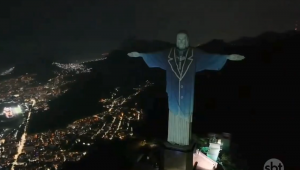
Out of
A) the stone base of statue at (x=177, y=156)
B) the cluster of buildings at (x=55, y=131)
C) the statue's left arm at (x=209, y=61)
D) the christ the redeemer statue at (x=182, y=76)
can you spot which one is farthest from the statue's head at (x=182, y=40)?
the cluster of buildings at (x=55, y=131)

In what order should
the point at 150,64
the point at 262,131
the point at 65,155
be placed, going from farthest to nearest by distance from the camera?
the point at 65,155 < the point at 262,131 < the point at 150,64

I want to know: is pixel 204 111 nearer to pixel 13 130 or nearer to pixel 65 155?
pixel 65 155

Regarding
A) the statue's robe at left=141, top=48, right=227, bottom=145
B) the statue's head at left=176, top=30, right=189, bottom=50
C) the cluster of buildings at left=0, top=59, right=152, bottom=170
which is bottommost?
the cluster of buildings at left=0, top=59, right=152, bottom=170

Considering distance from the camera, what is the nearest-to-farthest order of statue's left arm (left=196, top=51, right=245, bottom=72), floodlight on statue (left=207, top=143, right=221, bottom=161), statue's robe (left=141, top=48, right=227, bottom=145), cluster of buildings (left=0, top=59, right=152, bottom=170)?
1. statue's left arm (left=196, top=51, right=245, bottom=72)
2. statue's robe (left=141, top=48, right=227, bottom=145)
3. floodlight on statue (left=207, top=143, right=221, bottom=161)
4. cluster of buildings (left=0, top=59, right=152, bottom=170)

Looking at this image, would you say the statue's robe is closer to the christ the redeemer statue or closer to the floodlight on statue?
the christ the redeemer statue

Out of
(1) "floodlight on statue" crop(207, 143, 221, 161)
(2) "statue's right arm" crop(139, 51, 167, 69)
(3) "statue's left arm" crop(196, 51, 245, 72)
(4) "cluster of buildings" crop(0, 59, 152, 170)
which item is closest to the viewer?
(3) "statue's left arm" crop(196, 51, 245, 72)

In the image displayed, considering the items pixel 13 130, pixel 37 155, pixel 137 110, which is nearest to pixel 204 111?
pixel 137 110

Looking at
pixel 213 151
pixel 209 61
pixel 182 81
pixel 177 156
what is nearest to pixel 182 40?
pixel 209 61

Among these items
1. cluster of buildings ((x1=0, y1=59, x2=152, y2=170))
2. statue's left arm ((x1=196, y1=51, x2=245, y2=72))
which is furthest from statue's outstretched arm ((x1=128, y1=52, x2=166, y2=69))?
cluster of buildings ((x1=0, y1=59, x2=152, y2=170))
